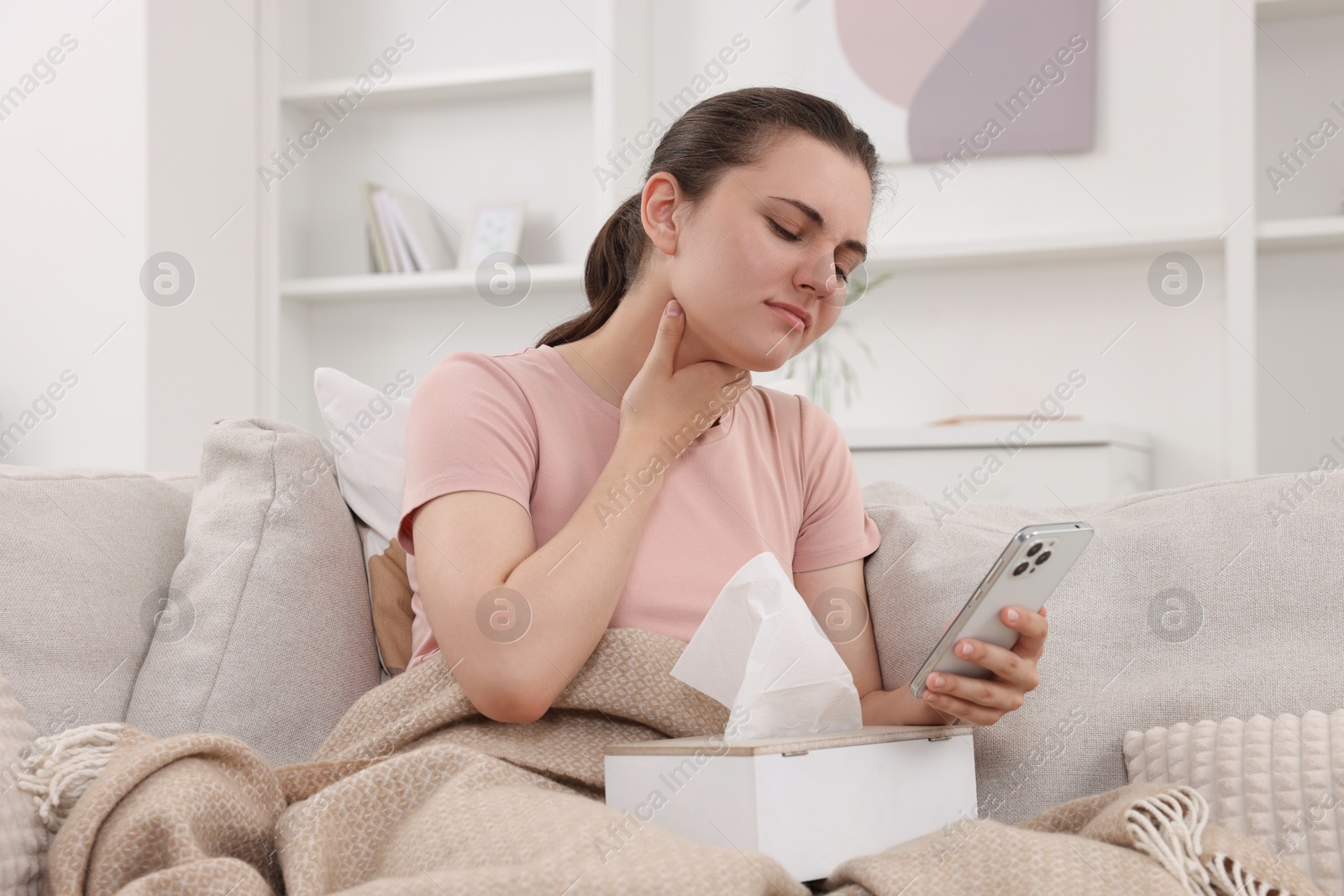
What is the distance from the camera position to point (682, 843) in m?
0.65

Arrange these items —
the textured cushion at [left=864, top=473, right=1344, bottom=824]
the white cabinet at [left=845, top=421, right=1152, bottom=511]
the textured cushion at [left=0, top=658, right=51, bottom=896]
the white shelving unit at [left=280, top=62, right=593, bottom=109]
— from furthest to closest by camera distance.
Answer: the white shelving unit at [left=280, top=62, right=593, bottom=109] < the white cabinet at [left=845, top=421, right=1152, bottom=511] < the textured cushion at [left=864, top=473, right=1344, bottom=824] < the textured cushion at [left=0, top=658, right=51, bottom=896]

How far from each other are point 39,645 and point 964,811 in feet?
2.60

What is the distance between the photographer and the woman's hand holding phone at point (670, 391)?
3.49 ft

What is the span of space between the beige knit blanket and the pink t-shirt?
0.21 metres

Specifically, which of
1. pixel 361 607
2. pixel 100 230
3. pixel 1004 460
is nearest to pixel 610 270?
pixel 361 607

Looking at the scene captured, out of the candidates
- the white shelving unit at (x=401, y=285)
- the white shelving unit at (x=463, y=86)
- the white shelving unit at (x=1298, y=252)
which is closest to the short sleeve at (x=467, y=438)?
the white shelving unit at (x=401, y=285)

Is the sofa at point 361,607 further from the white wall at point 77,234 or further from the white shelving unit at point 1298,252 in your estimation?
the white shelving unit at point 1298,252

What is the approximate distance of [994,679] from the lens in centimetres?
92

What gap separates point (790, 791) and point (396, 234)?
2.46 metres

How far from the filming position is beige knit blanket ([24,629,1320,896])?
2.08ft

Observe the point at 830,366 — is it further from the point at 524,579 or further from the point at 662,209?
the point at 524,579

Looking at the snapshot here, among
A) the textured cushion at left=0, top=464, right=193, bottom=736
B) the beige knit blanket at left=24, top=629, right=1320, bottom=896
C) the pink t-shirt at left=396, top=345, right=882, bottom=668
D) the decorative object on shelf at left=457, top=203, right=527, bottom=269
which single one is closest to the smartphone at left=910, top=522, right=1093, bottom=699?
the beige knit blanket at left=24, top=629, right=1320, bottom=896

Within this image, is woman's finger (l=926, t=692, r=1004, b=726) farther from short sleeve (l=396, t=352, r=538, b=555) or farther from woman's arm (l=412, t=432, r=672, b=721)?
short sleeve (l=396, t=352, r=538, b=555)

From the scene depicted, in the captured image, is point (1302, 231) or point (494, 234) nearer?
point (1302, 231)
